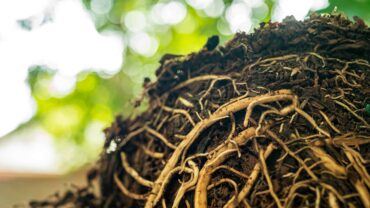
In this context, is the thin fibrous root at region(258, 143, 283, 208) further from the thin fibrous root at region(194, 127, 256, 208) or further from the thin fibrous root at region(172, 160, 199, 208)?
the thin fibrous root at region(172, 160, 199, 208)

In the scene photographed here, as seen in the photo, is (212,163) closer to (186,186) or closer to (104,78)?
(186,186)

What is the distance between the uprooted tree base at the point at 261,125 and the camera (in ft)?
3.90

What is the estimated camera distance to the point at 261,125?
4.45 feet

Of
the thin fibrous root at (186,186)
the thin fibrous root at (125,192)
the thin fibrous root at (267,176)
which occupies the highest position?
the thin fibrous root at (125,192)

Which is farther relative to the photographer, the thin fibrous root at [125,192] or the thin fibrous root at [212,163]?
the thin fibrous root at [125,192]

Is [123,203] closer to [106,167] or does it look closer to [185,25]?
[106,167]

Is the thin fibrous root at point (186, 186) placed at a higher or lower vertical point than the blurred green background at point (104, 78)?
lower

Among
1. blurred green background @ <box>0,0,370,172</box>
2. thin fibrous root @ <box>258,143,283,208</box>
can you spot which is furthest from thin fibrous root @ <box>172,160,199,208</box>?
blurred green background @ <box>0,0,370,172</box>

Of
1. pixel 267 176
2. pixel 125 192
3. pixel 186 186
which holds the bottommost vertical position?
pixel 267 176

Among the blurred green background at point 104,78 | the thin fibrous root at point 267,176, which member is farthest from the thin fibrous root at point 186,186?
the blurred green background at point 104,78

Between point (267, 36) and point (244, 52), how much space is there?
12 cm

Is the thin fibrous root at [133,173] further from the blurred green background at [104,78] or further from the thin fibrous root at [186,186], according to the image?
the blurred green background at [104,78]

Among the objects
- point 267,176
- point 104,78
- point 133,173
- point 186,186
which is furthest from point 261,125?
point 104,78

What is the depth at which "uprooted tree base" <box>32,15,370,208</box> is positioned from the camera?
1.19 meters
